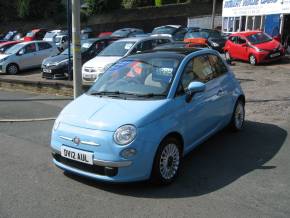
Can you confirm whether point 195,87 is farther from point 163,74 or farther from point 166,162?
point 166,162

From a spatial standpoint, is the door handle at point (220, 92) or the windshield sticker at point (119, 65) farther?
the door handle at point (220, 92)

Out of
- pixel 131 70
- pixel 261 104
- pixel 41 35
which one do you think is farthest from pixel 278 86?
pixel 41 35

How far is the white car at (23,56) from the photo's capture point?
2009 centimetres

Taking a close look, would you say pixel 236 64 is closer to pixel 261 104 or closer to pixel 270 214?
pixel 261 104

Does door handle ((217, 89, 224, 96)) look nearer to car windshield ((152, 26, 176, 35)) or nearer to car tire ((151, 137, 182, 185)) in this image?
car tire ((151, 137, 182, 185))

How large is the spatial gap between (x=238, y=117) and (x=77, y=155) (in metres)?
3.71

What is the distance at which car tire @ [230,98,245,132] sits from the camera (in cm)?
740

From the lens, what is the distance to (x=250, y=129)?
7.91 metres

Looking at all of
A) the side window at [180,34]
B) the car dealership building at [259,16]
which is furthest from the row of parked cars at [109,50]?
the car dealership building at [259,16]

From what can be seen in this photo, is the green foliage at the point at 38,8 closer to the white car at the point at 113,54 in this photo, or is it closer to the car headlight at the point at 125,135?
the white car at the point at 113,54

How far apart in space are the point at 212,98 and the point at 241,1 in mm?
22877

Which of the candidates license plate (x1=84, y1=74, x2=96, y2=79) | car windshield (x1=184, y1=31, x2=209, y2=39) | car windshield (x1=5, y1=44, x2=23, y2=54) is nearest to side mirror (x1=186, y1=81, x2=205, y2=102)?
license plate (x1=84, y1=74, x2=96, y2=79)

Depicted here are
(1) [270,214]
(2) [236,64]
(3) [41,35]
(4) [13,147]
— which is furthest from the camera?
(3) [41,35]

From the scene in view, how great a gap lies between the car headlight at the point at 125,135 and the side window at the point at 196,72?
111 cm
